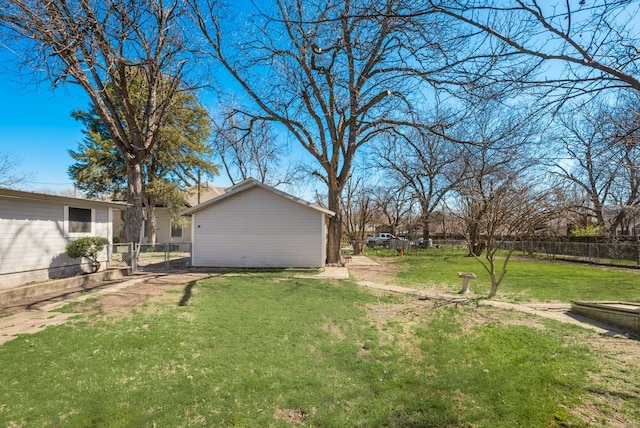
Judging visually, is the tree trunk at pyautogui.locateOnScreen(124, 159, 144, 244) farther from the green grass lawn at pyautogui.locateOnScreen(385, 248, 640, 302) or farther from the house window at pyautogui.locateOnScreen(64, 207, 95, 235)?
the green grass lawn at pyautogui.locateOnScreen(385, 248, 640, 302)

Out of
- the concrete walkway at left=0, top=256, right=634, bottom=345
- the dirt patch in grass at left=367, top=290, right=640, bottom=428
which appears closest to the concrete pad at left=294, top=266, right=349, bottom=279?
the concrete walkway at left=0, top=256, right=634, bottom=345

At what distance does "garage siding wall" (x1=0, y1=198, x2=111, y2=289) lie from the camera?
29.1ft

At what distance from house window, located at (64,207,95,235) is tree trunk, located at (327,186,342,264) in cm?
957

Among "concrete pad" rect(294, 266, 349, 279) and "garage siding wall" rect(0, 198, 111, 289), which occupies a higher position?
"garage siding wall" rect(0, 198, 111, 289)

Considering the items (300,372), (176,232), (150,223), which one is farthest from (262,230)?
(176,232)

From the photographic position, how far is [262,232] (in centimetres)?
1453

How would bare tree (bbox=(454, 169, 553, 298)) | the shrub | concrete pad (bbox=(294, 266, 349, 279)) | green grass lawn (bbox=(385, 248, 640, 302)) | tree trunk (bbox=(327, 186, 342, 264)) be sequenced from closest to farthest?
bare tree (bbox=(454, 169, 553, 298)), green grass lawn (bbox=(385, 248, 640, 302)), the shrub, concrete pad (bbox=(294, 266, 349, 279)), tree trunk (bbox=(327, 186, 342, 264))

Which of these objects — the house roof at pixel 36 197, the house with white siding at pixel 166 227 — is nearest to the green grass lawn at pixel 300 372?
the house roof at pixel 36 197

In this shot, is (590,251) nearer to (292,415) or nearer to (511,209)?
(511,209)

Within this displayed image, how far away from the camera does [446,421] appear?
3547 mm

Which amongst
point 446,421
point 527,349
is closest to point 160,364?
point 446,421

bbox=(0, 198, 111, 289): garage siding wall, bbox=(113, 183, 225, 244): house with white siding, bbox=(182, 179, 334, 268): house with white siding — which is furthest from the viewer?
bbox=(113, 183, 225, 244): house with white siding

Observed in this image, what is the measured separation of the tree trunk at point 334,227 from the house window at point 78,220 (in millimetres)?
9574

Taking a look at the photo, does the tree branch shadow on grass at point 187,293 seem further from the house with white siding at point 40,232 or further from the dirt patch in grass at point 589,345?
the dirt patch in grass at point 589,345
